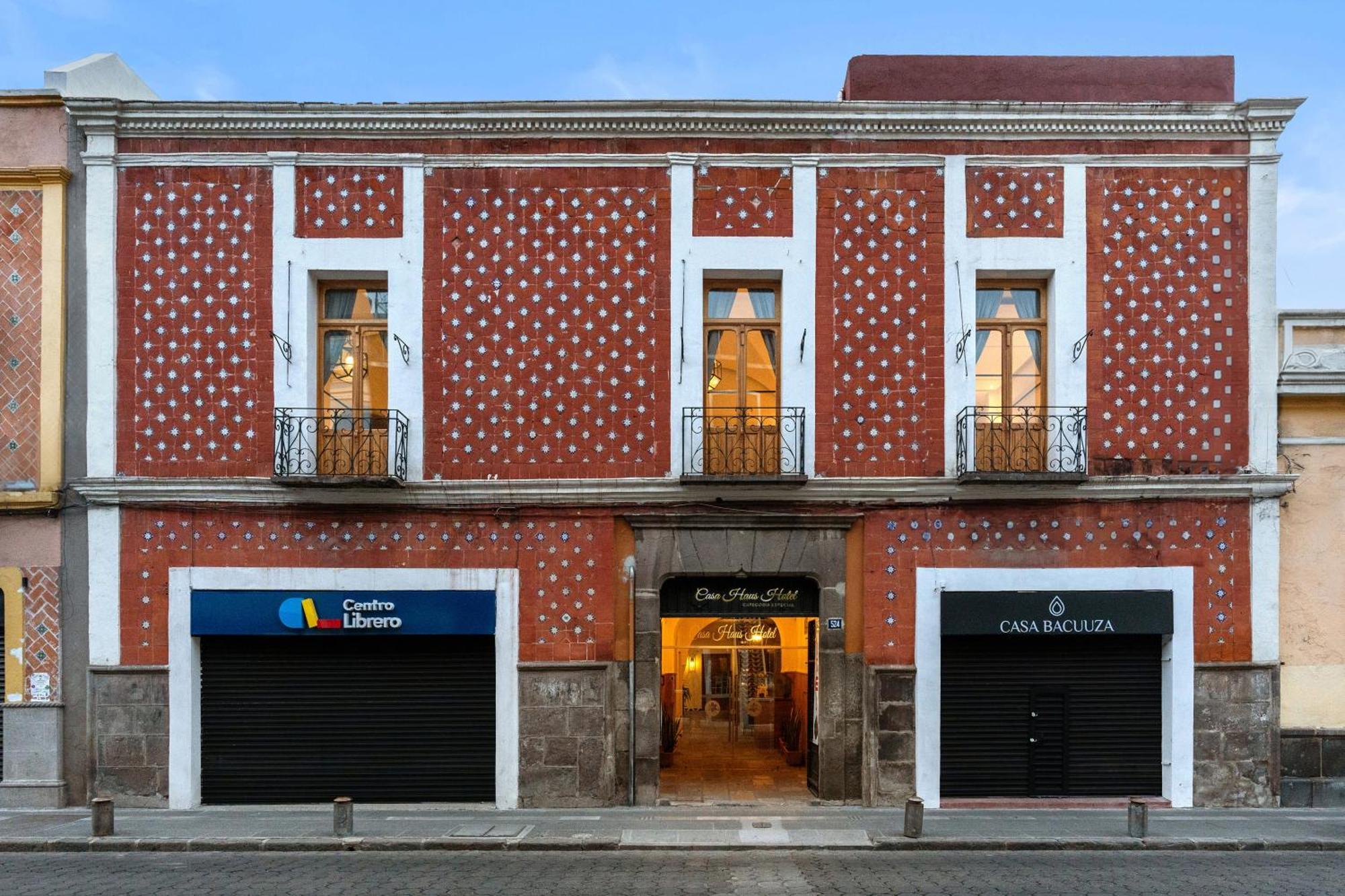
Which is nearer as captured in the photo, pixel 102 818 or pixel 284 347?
pixel 102 818

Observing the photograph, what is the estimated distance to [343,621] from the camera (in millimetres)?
12227

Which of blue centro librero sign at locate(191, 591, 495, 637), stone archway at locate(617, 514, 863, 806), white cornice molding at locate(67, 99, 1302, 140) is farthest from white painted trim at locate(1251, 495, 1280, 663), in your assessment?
blue centro librero sign at locate(191, 591, 495, 637)

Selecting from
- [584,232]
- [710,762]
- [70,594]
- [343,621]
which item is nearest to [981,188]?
[584,232]

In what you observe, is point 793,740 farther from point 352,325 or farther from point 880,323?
point 352,325

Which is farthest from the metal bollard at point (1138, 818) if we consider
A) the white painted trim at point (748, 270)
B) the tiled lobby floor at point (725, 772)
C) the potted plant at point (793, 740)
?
the white painted trim at point (748, 270)

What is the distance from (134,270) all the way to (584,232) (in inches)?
245

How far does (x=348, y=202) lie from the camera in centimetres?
1259

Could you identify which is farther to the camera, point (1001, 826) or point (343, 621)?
point (343, 621)

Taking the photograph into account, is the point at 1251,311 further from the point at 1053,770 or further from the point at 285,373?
the point at 285,373

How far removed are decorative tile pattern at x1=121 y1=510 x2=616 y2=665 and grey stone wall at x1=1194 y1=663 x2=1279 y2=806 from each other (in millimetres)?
8184

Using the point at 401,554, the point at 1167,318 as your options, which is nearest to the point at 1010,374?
the point at 1167,318

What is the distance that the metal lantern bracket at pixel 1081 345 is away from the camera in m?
12.4

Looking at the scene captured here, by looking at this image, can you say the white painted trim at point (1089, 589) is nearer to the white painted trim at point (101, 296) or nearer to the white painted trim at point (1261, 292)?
the white painted trim at point (1261, 292)

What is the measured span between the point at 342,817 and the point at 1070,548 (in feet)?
32.5
